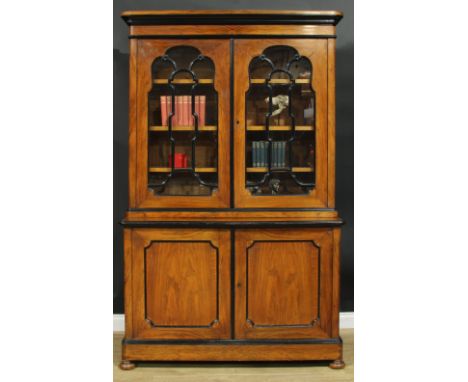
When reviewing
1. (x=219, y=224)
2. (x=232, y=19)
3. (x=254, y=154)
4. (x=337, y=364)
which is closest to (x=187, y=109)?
(x=254, y=154)

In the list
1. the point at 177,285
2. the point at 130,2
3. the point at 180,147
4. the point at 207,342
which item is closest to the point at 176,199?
the point at 180,147

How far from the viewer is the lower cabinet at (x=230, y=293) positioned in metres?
2.93

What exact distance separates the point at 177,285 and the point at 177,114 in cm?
105

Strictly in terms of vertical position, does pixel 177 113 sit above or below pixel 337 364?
above

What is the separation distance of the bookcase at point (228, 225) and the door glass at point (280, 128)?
19 millimetres

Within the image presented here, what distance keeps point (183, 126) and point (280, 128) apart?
605 mm

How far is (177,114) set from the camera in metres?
2.99

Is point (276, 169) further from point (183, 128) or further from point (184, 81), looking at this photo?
point (184, 81)

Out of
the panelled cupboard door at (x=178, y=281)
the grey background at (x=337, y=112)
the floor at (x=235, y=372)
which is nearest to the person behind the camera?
the floor at (x=235, y=372)

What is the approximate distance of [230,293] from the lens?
293 cm

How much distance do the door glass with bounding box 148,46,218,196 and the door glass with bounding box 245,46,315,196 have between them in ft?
0.81

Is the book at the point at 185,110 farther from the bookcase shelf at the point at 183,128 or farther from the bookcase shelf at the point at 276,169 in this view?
the bookcase shelf at the point at 276,169

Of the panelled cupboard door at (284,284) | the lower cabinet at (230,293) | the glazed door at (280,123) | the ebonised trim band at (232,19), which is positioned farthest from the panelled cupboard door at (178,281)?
the ebonised trim band at (232,19)

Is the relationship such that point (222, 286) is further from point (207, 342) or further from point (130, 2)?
point (130, 2)
